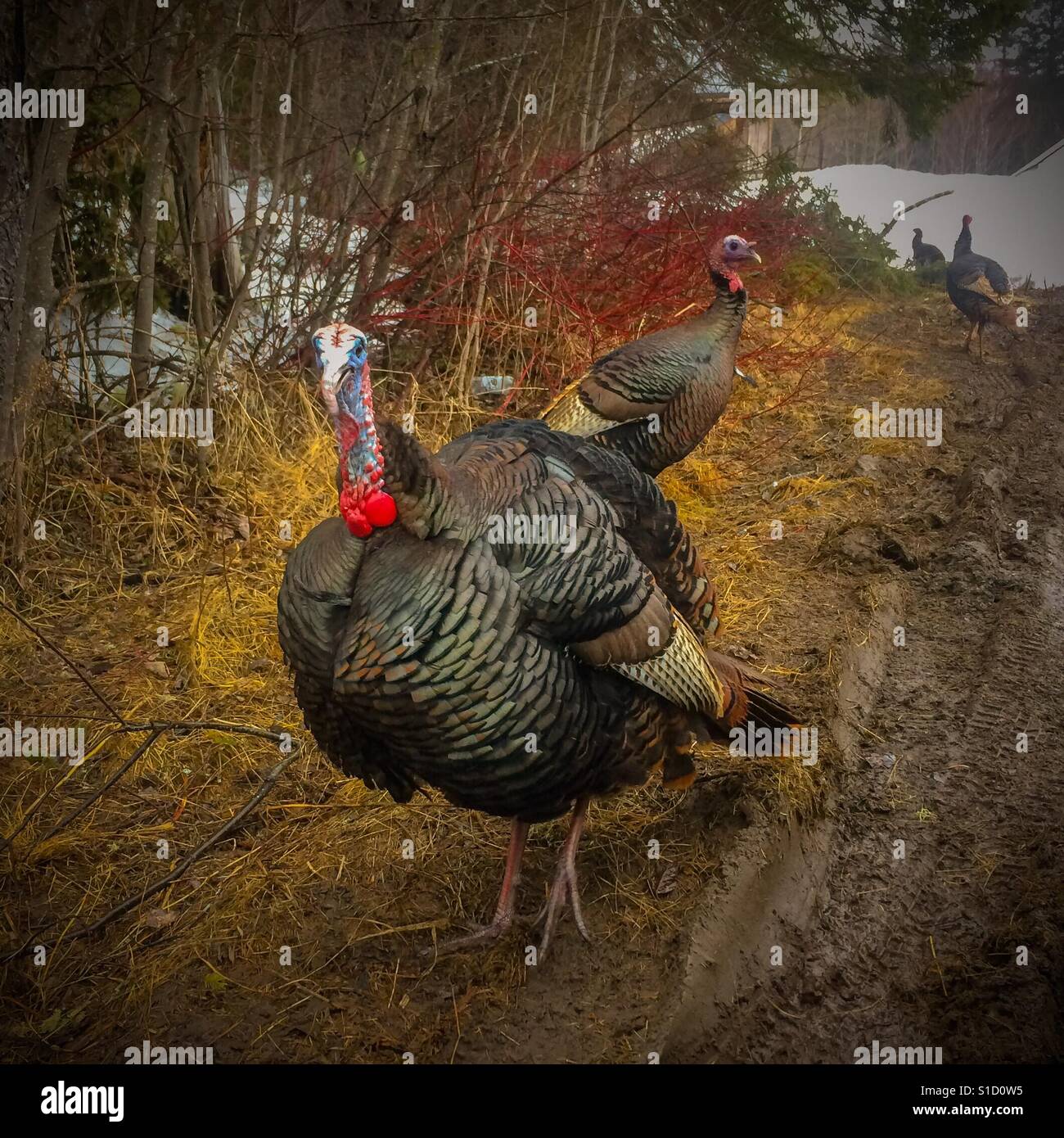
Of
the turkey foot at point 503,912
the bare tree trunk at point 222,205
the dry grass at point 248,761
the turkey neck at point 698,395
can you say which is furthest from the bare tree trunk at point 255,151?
the turkey foot at point 503,912

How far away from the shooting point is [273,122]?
570cm

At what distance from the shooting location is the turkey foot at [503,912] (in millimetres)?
2777

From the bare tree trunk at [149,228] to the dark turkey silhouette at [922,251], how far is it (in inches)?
116

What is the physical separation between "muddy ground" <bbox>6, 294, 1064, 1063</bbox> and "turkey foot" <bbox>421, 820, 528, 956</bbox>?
0.04m

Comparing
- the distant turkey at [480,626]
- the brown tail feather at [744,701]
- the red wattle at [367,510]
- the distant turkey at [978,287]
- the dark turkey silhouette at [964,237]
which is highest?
the dark turkey silhouette at [964,237]

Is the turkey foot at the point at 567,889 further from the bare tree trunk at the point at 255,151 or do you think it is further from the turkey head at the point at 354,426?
the bare tree trunk at the point at 255,151

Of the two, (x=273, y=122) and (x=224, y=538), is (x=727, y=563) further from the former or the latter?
(x=273, y=122)

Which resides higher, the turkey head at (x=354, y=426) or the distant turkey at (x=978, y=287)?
the distant turkey at (x=978, y=287)

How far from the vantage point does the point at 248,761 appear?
3484 millimetres

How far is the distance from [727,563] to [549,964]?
8.24ft
